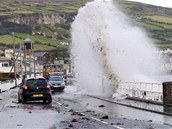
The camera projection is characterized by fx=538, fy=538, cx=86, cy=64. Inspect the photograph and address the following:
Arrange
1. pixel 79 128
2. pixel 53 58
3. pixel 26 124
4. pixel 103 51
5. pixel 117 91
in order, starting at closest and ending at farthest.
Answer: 1. pixel 79 128
2. pixel 26 124
3. pixel 117 91
4. pixel 103 51
5. pixel 53 58

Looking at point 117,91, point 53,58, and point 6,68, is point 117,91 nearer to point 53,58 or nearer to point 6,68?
point 6,68

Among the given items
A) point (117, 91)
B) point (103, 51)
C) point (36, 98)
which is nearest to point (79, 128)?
point (36, 98)

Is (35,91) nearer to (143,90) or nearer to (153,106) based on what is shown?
(143,90)

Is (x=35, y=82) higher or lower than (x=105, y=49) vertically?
lower

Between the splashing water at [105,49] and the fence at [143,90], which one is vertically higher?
the splashing water at [105,49]

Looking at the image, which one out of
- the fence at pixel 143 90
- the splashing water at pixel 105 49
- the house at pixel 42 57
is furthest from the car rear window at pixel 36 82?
the house at pixel 42 57

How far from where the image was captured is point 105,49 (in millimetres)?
47625

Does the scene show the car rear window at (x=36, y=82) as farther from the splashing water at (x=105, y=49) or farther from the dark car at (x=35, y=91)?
the splashing water at (x=105, y=49)

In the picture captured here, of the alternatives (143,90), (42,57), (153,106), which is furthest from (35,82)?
(42,57)

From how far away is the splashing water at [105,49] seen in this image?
47.5m

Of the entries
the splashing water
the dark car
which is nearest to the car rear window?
the dark car

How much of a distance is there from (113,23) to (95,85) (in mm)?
6011

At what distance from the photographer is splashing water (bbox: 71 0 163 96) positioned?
156ft

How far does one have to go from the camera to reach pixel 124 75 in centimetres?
4784
